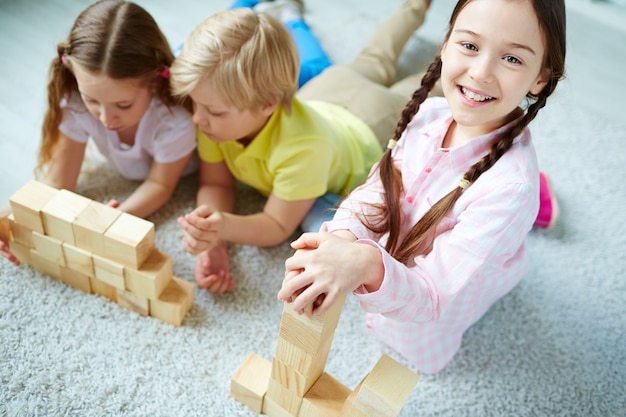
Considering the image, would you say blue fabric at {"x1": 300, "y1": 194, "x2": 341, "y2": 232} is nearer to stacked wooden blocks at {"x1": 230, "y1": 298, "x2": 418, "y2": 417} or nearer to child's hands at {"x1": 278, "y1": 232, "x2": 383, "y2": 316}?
stacked wooden blocks at {"x1": 230, "y1": 298, "x2": 418, "y2": 417}

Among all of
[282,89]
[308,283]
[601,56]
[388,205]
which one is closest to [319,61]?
[282,89]

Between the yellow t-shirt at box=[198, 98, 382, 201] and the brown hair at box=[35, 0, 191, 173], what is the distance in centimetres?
17

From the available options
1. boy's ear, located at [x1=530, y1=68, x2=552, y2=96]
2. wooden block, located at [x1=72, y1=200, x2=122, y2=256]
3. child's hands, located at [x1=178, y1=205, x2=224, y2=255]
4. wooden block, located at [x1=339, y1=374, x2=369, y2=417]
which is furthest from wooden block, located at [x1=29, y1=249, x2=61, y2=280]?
boy's ear, located at [x1=530, y1=68, x2=552, y2=96]

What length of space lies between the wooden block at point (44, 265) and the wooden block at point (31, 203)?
0.08 metres

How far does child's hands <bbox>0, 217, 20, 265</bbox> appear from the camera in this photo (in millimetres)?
989

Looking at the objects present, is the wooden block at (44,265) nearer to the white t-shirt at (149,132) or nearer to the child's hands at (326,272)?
the white t-shirt at (149,132)

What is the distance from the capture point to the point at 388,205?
85 cm

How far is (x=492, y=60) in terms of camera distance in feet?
2.23

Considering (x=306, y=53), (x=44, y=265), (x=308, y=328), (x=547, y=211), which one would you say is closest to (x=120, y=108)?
(x=44, y=265)

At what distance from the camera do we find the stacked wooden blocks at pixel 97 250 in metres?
0.89

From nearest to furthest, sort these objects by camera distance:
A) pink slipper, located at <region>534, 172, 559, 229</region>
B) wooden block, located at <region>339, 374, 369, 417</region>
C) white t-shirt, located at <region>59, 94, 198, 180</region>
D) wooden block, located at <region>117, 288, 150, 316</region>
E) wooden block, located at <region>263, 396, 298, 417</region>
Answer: wooden block, located at <region>339, 374, 369, 417</region>, wooden block, located at <region>263, 396, 298, 417</region>, wooden block, located at <region>117, 288, 150, 316</region>, white t-shirt, located at <region>59, 94, 198, 180</region>, pink slipper, located at <region>534, 172, 559, 229</region>

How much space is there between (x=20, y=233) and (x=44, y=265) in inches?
3.0

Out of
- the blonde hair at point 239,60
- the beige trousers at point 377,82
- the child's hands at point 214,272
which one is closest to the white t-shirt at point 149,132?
the blonde hair at point 239,60

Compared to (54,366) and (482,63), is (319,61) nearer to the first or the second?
(482,63)
